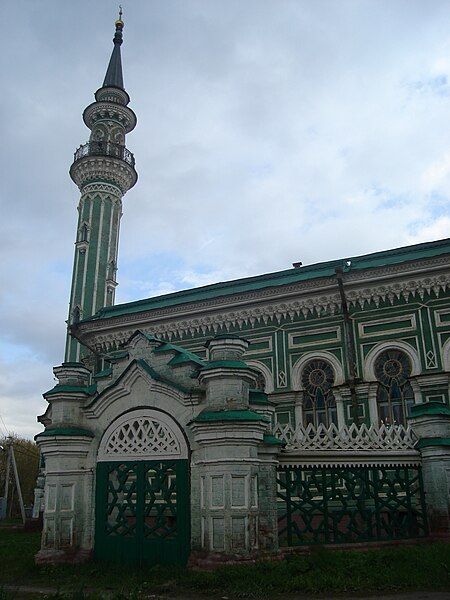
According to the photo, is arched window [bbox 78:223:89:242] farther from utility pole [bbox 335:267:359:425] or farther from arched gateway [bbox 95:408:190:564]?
arched gateway [bbox 95:408:190:564]

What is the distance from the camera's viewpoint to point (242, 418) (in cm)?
933

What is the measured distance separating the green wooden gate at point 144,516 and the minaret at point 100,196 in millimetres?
16601

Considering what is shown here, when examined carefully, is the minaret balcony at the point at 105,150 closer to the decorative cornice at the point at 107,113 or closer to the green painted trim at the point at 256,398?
the decorative cornice at the point at 107,113

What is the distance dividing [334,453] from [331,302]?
8.78 m

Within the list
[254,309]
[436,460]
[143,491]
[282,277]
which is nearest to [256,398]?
[143,491]

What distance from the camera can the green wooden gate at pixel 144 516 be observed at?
9.57 meters

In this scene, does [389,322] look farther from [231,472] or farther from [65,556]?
[65,556]

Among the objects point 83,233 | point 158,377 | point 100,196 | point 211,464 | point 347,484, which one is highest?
point 100,196

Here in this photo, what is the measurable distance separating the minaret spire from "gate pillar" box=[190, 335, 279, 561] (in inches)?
1161

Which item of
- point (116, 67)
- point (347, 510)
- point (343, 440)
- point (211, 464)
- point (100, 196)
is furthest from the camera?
→ point (116, 67)

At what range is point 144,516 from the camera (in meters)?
9.93

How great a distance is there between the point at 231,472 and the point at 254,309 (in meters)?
11.0

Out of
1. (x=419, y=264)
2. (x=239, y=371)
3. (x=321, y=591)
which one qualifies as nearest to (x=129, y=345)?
(x=239, y=371)

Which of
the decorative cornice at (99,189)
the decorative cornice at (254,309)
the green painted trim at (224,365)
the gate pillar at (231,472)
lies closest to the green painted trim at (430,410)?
the gate pillar at (231,472)
